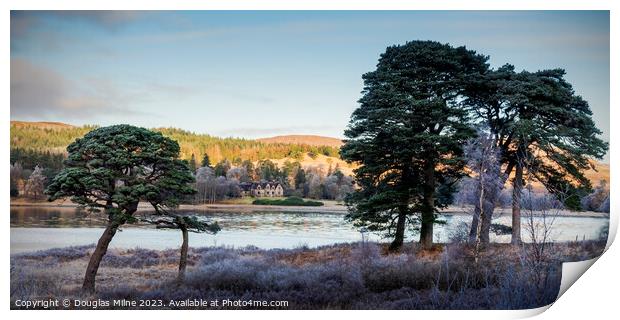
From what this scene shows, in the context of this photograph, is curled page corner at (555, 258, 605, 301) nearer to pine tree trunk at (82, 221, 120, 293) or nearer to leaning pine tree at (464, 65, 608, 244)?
leaning pine tree at (464, 65, 608, 244)

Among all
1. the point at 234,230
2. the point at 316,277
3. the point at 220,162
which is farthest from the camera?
the point at 220,162

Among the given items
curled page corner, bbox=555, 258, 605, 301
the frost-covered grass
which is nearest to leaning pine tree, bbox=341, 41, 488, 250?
the frost-covered grass

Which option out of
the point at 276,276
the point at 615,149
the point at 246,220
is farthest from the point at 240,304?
the point at 615,149

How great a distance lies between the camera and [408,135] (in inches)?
515

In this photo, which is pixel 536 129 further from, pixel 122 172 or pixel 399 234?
pixel 122 172

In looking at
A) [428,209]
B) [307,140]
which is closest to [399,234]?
[428,209]

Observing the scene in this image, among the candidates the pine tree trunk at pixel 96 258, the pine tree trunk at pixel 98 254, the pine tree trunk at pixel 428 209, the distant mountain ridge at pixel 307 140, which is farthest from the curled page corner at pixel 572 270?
the pine tree trunk at pixel 96 258

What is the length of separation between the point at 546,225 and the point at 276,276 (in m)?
5.04

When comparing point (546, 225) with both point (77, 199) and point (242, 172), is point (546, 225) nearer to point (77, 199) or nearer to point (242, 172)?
point (242, 172)

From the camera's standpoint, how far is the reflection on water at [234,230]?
12.2m

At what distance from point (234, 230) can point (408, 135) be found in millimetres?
3823

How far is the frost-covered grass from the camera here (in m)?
12.0

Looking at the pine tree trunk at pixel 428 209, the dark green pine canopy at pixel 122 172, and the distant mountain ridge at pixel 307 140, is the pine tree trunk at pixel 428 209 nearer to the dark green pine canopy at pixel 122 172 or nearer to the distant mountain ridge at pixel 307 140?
the distant mountain ridge at pixel 307 140

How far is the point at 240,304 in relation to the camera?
12047mm
